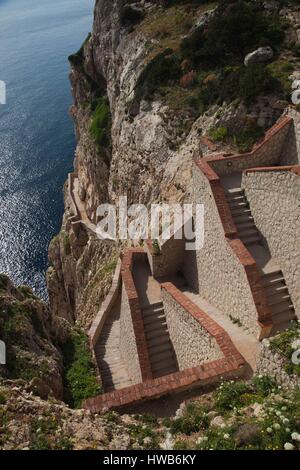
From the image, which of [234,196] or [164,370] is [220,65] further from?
[164,370]

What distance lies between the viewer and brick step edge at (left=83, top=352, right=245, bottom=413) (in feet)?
31.6

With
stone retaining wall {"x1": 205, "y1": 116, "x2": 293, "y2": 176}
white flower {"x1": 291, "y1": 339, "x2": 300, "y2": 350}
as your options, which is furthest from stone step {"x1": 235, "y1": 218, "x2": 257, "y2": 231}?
white flower {"x1": 291, "y1": 339, "x2": 300, "y2": 350}

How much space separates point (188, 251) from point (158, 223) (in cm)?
290

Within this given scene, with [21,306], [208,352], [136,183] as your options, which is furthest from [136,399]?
[136,183]

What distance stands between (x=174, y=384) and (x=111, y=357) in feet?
20.9

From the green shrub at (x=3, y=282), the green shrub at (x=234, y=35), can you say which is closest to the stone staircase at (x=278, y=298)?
the green shrub at (x=3, y=282)

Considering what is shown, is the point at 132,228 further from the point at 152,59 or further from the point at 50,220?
the point at 50,220

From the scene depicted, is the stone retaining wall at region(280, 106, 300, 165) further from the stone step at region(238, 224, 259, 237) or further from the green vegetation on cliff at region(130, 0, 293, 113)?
the green vegetation on cliff at region(130, 0, 293, 113)

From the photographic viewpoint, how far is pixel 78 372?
12891 mm

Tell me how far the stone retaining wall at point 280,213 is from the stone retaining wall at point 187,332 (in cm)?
295

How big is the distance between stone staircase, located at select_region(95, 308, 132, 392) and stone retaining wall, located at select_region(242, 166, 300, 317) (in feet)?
22.8

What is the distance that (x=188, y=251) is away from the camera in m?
16.3

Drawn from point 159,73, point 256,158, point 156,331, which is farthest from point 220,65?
point 156,331

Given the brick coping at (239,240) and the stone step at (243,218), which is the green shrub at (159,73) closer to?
the brick coping at (239,240)
